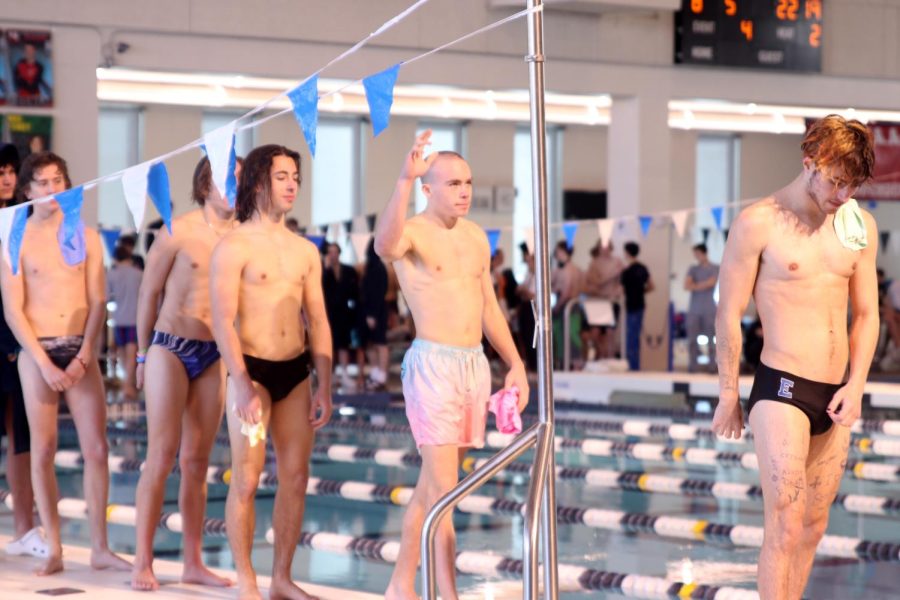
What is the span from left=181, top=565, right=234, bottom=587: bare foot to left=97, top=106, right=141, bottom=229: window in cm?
1451

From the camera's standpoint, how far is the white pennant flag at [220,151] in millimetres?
A: 4750

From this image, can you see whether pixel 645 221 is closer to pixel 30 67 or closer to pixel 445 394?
pixel 30 67

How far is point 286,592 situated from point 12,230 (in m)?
1.76

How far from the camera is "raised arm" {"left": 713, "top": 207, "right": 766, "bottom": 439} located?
398 centimetres

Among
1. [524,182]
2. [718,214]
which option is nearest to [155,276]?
[718,214]

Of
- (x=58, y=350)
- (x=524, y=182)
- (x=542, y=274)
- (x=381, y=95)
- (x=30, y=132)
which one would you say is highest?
(x=524, y=182)

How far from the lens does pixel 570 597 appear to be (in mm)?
5578

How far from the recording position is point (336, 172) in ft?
68.7

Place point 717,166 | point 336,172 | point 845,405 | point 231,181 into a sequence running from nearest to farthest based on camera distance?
point 845,405 → point 231,181 → point 336,172 → point 717,166

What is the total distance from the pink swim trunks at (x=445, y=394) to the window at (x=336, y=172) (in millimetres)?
16357

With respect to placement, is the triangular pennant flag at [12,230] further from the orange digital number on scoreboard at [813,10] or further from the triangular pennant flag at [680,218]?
the orange digital number on scoreboard at [813,10]

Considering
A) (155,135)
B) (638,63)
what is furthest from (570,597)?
(155,135)

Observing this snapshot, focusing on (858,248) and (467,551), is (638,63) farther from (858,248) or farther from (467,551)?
(858,248)

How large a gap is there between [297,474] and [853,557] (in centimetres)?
278
